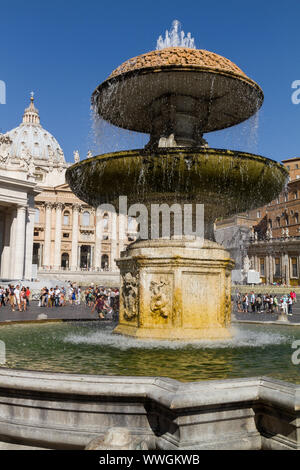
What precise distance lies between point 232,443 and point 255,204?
16.1ft

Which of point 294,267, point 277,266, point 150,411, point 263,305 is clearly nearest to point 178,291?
point 150,411

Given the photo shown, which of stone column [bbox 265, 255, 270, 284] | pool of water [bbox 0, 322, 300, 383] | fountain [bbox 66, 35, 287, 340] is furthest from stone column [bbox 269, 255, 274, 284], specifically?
fountain [bbox 66, 35, 287, 340]

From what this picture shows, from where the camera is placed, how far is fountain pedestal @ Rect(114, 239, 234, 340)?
616 cm

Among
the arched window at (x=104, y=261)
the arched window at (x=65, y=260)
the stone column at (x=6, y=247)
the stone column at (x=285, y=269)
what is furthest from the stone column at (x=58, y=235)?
the stone column at (x=285, y=269)

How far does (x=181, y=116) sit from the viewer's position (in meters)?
7.30

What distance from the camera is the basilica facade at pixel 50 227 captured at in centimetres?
4147

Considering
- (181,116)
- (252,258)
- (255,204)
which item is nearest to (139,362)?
(255,204)

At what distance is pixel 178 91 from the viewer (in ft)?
23.2

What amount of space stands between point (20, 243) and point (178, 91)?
1436 inches

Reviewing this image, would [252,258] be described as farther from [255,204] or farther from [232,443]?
[232,443]

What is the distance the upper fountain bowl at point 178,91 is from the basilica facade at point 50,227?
3496 centimetres

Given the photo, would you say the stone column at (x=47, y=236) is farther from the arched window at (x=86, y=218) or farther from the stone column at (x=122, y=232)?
the stone column at (x=122, y=232)

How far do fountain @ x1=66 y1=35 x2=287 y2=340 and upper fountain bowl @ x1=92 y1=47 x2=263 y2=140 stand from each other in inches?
0.6

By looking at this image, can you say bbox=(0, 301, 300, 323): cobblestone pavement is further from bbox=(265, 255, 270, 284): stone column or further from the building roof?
the building roof
